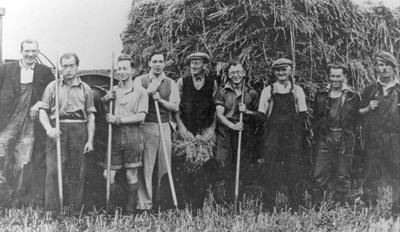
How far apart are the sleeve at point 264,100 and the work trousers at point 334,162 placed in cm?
68

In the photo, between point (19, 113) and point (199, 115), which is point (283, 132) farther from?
point (19, 113)

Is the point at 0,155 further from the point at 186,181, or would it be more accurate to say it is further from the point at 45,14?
the point at 186,181

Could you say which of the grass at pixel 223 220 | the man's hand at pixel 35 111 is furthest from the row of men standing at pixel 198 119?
the grass at pixel 223 220

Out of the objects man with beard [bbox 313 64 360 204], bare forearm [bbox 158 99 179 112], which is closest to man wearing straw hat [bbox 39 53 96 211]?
bare forearm [bbox 158 99 179 112]

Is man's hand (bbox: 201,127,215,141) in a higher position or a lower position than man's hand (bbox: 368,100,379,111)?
lower

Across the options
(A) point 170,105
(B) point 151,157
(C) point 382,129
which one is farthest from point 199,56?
(C) point 382,129

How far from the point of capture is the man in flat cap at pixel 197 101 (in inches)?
190

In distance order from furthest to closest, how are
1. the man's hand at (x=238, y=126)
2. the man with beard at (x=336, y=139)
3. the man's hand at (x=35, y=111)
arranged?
the man with beard at (x=336, y=139), the man's hand at (x=238, y=126), the man's hand at (x=35, y=111)

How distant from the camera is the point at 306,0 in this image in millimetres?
4879

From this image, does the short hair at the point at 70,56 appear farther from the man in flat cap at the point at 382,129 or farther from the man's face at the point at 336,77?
the man in flat cap at the point at 382,129

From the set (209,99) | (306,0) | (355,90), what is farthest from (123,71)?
(355,90)

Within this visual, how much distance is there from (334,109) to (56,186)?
2.97m

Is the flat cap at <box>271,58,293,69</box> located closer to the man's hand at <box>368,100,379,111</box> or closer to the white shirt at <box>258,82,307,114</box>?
the white shirt at <box>258,82,307,114</box>

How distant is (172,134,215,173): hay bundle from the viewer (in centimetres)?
476
